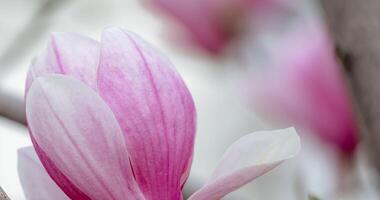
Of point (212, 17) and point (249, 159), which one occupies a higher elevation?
point (249, 159)

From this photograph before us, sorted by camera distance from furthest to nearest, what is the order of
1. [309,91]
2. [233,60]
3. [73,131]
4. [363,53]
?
1. [233,60]
2. [309,91]
3. [363,53]
4. [73,131]

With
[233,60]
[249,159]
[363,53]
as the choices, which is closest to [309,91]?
[233,60]

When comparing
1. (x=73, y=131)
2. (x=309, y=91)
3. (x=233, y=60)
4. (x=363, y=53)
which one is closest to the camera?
(x=73, y=131)

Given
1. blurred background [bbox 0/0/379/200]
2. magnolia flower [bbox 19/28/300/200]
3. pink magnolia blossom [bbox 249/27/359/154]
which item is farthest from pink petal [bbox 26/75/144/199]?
pink magnolia blossom [bbox 249/27/359/154]

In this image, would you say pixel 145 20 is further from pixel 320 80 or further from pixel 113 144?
pixel 113 144

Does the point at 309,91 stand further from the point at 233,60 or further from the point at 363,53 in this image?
the point at 363,53

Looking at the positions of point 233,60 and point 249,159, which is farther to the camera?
point 233,60

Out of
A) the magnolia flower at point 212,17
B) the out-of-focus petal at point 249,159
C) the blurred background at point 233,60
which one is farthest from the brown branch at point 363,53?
the magnolia flower at point 212,17

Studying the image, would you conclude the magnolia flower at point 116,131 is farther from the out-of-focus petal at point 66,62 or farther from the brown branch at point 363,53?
the brown branch at point 363,53

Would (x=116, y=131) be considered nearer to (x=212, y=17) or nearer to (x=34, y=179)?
(x=34, y=179)
